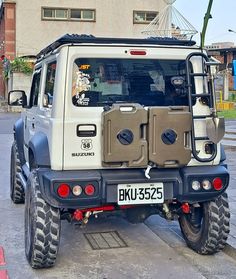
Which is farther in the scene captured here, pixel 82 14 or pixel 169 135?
pixel 82 14

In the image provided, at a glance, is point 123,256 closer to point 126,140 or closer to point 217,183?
point 217,183

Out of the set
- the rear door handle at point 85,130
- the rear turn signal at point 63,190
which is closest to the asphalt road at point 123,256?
the rear turn signal at point 63,190

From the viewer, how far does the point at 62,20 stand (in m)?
35.8

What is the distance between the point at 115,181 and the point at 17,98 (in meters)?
3.14

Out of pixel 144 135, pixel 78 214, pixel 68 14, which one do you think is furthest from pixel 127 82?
pixel 68 14

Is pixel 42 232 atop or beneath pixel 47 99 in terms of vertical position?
beneath

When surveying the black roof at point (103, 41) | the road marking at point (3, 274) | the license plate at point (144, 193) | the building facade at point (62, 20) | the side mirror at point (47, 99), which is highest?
the building facade at point (62, 20)

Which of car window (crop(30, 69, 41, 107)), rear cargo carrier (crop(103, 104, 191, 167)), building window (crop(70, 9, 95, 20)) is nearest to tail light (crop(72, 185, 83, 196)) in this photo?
rear cargo carrier (crop(103, 104, 191, 167))

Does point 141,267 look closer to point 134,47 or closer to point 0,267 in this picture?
point 0,267

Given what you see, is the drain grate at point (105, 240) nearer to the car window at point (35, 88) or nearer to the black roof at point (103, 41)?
the car window at point (35, 88)

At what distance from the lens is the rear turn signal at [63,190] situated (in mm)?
4273

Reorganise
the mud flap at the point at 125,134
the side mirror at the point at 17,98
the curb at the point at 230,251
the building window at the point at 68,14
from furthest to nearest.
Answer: the building window at the point at 68,14 → the side mirror at the point at 17,98 → the curb at the point at 230,251 → the mud flap at the point at 125,134

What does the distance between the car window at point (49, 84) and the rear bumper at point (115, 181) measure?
0.82 metres

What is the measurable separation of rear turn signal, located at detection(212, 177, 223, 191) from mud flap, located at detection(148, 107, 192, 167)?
15.7 inches
